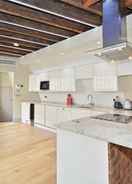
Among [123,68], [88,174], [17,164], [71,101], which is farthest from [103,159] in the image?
[71,101]

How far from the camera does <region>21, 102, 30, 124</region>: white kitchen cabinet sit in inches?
270

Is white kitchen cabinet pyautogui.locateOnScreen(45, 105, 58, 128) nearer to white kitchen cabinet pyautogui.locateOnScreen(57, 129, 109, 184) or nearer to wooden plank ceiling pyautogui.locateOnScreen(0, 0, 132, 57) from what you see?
wooden plank ceiling pyautogui.locateOnScreen(0, 0, 132, 57)

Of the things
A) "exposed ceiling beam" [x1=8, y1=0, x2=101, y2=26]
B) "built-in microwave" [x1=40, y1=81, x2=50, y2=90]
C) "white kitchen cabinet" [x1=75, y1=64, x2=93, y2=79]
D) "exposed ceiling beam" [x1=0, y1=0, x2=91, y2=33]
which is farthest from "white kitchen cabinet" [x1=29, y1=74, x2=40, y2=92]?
"exposed ceiling beam" [x1=8, y1=0, x2=101, y2=26]

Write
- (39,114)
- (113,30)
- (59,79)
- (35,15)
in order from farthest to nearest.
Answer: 1. (39,114)
2. (59,79)
3. (35,15)
4. (113,30)

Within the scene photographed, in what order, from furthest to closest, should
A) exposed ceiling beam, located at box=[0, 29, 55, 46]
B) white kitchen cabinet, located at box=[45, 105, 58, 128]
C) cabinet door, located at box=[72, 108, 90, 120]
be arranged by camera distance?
1. white kitchen cabinet, located at box=[45, 105, 58, 128]
2. cabinet door, located at box=[72, 108, 90, 120]
3. exposed ceiling beam, located at box=[0, 29, 55, 46]

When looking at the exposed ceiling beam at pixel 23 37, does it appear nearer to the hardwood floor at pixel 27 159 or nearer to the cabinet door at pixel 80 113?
the cabinet door at pixel 80 113

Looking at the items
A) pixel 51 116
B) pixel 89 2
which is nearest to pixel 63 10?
pixel 89 2

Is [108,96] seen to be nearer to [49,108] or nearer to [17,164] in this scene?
[49,108]

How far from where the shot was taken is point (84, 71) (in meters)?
4.92

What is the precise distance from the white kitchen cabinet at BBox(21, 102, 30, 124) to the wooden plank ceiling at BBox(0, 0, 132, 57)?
2.96 meters

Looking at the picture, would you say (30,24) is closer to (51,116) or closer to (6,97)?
(51,116)

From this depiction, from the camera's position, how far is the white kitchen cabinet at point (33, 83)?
23.0 ft

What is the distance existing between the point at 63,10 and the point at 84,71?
2144 mm

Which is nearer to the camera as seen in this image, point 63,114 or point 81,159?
point 81,159
